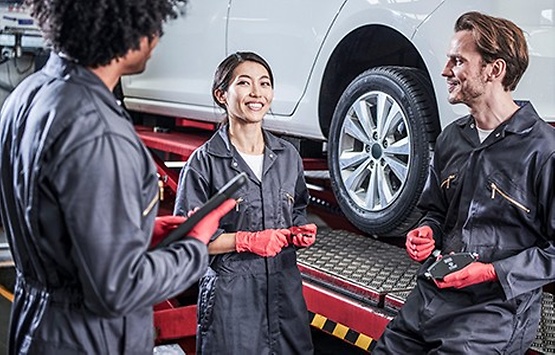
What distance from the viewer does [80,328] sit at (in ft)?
5.35

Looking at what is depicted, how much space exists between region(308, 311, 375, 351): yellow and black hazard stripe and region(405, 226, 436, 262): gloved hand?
66cm

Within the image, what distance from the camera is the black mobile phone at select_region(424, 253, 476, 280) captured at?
2.26m

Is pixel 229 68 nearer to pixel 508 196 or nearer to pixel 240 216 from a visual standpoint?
pixel 240 216

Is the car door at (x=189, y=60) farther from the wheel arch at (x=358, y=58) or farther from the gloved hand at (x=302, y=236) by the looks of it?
the gloved hand at (x=302, y=236)

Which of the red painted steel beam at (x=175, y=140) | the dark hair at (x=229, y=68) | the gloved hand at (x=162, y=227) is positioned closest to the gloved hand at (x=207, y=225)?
the gloved hand at (x=162, y=227)

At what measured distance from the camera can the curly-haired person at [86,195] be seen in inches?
58.4

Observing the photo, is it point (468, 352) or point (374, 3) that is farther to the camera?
point (374, 3)

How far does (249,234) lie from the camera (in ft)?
8.26

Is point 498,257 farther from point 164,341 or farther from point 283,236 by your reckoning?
point 164,341

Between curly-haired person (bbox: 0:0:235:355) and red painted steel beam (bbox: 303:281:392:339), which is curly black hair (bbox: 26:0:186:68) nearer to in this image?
curly-haired person (bbox: 0:0:235:355)

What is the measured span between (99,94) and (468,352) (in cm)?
133

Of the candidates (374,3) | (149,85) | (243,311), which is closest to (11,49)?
(149,85)

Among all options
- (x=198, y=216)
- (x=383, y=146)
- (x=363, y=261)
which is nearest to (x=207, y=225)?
(x=198, y=216)

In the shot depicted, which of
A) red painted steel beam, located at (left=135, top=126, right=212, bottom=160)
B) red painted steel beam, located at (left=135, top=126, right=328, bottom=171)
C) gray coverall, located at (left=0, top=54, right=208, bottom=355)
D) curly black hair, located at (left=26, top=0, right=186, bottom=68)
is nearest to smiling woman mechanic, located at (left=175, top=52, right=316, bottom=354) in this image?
gray coverall, located at (left=0, top=54, right=208, bottom=355)
